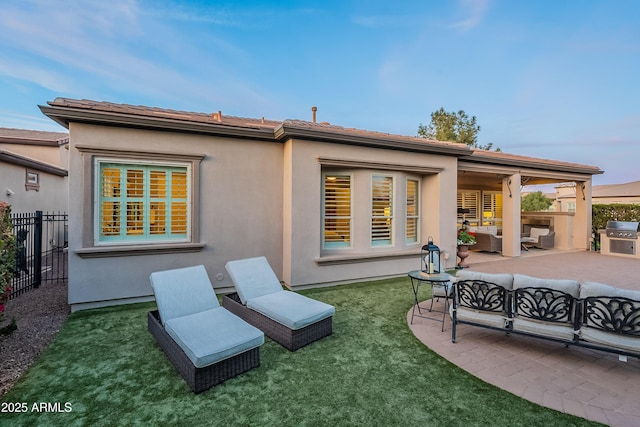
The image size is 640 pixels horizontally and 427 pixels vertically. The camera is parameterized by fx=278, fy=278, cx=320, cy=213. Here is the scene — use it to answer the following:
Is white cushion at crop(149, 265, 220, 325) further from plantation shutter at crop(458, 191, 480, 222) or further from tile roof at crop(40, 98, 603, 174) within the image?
plantation shutter at crop(458, 191, 480, 222)

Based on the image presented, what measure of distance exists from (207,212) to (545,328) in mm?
6180

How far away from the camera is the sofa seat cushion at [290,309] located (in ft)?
12.6

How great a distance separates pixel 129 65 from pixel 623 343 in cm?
1410

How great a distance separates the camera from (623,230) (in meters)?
11.4

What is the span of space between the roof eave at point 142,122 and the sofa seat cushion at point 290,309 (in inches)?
148

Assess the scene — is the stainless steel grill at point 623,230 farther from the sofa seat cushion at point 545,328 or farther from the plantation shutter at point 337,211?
the plantation shutter at point 337,211

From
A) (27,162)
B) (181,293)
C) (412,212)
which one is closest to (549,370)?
(181,293)

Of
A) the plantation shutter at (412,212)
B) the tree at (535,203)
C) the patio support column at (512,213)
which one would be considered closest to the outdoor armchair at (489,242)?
the patio support column at (512,213)

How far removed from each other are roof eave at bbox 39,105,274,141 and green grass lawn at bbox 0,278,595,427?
12.2 ft

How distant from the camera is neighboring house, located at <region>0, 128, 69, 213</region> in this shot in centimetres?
959

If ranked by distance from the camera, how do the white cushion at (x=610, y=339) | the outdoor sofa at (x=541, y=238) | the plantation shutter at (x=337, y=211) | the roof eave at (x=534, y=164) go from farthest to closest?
the outdoor sofa at (x=541, y=238)
the roof eave at (x=534, y=164)
the plantation shutter at (x=337, y=211)
the white cushion at (x=610, y=339)

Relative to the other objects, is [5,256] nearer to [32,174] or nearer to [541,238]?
[32,174]

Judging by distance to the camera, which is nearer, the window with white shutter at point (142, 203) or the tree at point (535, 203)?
the window with white shutter at point (142, 203)

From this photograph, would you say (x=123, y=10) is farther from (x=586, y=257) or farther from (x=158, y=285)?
(x=586, y=257)
